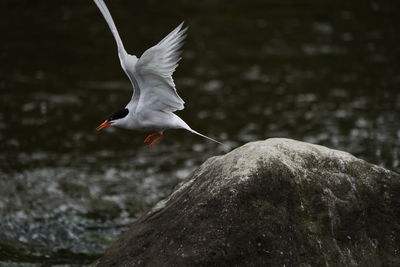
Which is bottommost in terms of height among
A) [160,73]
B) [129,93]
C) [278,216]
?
[129,93]

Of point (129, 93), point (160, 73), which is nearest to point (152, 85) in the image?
point (160, 73)

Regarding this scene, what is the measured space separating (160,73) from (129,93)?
26.9 ft

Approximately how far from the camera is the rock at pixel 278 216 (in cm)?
587

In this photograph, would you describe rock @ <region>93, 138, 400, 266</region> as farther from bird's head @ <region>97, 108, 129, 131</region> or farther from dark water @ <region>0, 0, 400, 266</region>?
dark water @ <region>0, 0, 400, 266</region>

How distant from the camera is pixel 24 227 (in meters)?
9.56

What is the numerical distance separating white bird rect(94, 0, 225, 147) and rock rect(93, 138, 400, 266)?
0.94 m

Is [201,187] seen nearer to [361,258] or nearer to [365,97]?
[361,258]

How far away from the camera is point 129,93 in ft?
50.2

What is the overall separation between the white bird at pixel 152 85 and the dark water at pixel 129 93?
82.6 inches

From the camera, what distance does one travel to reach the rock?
587 centimetres

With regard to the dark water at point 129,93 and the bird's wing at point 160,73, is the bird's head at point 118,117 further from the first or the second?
the dark water at point 129,93

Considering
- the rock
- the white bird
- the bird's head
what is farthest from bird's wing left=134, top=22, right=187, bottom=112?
the rock

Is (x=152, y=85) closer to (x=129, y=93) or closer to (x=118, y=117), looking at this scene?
(x=118, y=117)

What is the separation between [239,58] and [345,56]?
270cm
